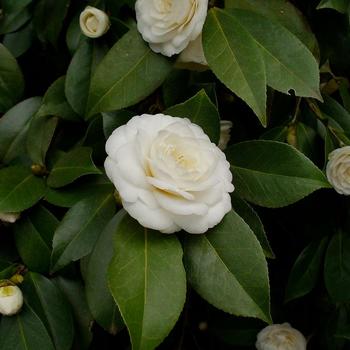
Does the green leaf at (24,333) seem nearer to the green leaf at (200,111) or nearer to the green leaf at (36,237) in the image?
the green leaf at (36,237)

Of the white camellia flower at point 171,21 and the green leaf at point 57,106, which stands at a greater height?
the white camellia flower at point 171,21

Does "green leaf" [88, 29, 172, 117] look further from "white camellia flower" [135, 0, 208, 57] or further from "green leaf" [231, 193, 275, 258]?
"green leaf" [231, 193, 275, 258]

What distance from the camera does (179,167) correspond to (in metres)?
0.71

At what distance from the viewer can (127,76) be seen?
0.88 m

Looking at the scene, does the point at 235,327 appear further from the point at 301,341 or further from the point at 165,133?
the point at 165,133

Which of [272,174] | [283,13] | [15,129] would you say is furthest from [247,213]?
[15,129]

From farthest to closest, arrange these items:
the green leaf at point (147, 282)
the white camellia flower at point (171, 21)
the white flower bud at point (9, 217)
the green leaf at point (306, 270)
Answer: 1. the green leaf at point (306, 270)
2. the white flower bud at point (9, 217)
3. the white camellia flower at point (171, 21)
4. the green leaf at point (147, 282)

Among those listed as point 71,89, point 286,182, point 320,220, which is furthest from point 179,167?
point 320,220

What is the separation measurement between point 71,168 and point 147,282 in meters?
0.23

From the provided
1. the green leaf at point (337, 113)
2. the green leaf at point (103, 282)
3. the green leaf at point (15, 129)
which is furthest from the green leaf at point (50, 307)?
the green leaf at point (337, 113)

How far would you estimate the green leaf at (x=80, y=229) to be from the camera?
858mm

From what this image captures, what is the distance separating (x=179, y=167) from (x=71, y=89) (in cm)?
34

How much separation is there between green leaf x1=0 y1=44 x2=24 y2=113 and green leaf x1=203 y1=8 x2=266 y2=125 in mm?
367

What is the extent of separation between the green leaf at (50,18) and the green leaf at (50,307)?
40 cm
